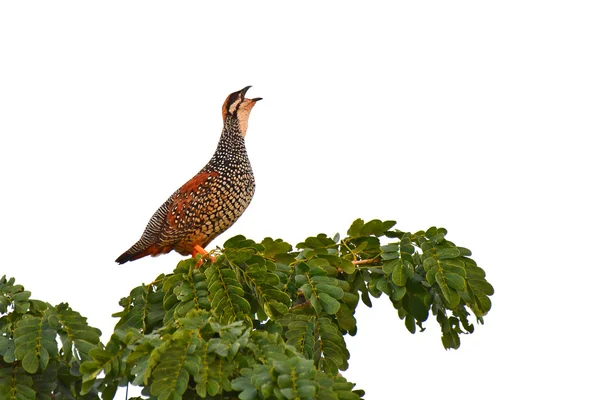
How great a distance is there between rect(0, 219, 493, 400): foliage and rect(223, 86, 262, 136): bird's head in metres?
1.90

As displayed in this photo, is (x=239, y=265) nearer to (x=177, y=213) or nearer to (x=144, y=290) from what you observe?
(x=144, y=290)

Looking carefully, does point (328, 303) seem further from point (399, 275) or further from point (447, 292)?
point (447, 292)

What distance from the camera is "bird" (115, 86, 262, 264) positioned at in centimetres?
604

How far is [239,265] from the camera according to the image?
171 inches

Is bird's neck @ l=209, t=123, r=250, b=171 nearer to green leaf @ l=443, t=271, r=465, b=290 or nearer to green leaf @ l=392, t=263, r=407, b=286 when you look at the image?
green leaf @ l=392, t=263, r=407, b=286

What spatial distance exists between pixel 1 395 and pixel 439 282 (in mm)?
1991

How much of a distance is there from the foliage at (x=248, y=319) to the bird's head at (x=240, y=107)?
1.90 m

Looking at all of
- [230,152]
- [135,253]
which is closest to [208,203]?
[230,152]

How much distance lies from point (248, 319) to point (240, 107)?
8.72 feet

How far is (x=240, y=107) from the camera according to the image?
640 cm

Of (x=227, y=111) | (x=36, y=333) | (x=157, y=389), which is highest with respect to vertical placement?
(x=227, y=111)

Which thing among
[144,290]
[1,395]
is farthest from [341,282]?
[1,395]

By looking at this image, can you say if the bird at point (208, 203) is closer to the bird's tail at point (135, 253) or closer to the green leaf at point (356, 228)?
the bird's tail at point (135, 253)

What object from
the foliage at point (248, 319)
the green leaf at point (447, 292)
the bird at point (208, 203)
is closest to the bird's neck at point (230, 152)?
the bird at point (208, 203)
